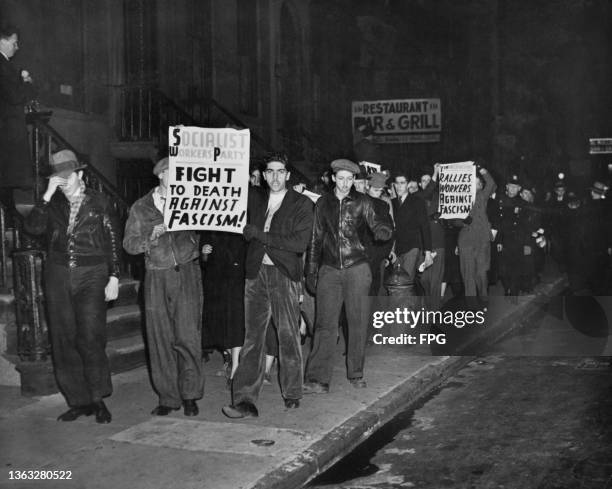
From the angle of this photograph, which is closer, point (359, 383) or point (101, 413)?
point (101, 413)

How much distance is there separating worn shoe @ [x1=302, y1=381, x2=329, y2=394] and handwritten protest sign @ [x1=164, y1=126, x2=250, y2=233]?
1.55 metres

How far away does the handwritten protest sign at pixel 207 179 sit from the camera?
6.45 m

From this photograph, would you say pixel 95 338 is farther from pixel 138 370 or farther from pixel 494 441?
pixel 494 441

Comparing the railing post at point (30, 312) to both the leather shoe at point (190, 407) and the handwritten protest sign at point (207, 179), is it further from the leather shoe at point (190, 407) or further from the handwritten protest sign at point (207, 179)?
the handwritten protest sign at point (207, 179)

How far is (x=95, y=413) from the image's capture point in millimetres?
6461

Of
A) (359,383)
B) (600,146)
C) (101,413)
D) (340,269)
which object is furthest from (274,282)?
(600,146)

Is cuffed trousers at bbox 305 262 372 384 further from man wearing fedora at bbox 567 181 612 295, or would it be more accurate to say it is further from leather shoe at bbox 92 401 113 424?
man wearing fedora at bbox 567 181 612 295

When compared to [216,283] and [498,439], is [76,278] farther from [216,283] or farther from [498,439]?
[498,439]

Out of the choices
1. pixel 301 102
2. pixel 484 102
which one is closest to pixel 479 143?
pixel 484 102

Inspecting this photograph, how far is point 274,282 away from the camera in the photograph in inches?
264

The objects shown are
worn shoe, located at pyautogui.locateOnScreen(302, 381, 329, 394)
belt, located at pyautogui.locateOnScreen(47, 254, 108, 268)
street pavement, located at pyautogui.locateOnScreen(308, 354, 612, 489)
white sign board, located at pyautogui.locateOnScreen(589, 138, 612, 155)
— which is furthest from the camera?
white sign board, located at pyautogui.locateOnScreen(589, 138, 612, 155)

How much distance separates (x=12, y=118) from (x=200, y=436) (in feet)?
12.2

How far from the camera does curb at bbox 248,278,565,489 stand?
526cm

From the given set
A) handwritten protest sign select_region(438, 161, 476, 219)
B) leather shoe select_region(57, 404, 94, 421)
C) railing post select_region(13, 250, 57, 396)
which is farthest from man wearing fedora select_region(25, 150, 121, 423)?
handwritten protest sign select_region(438, 161, 476, 219)
